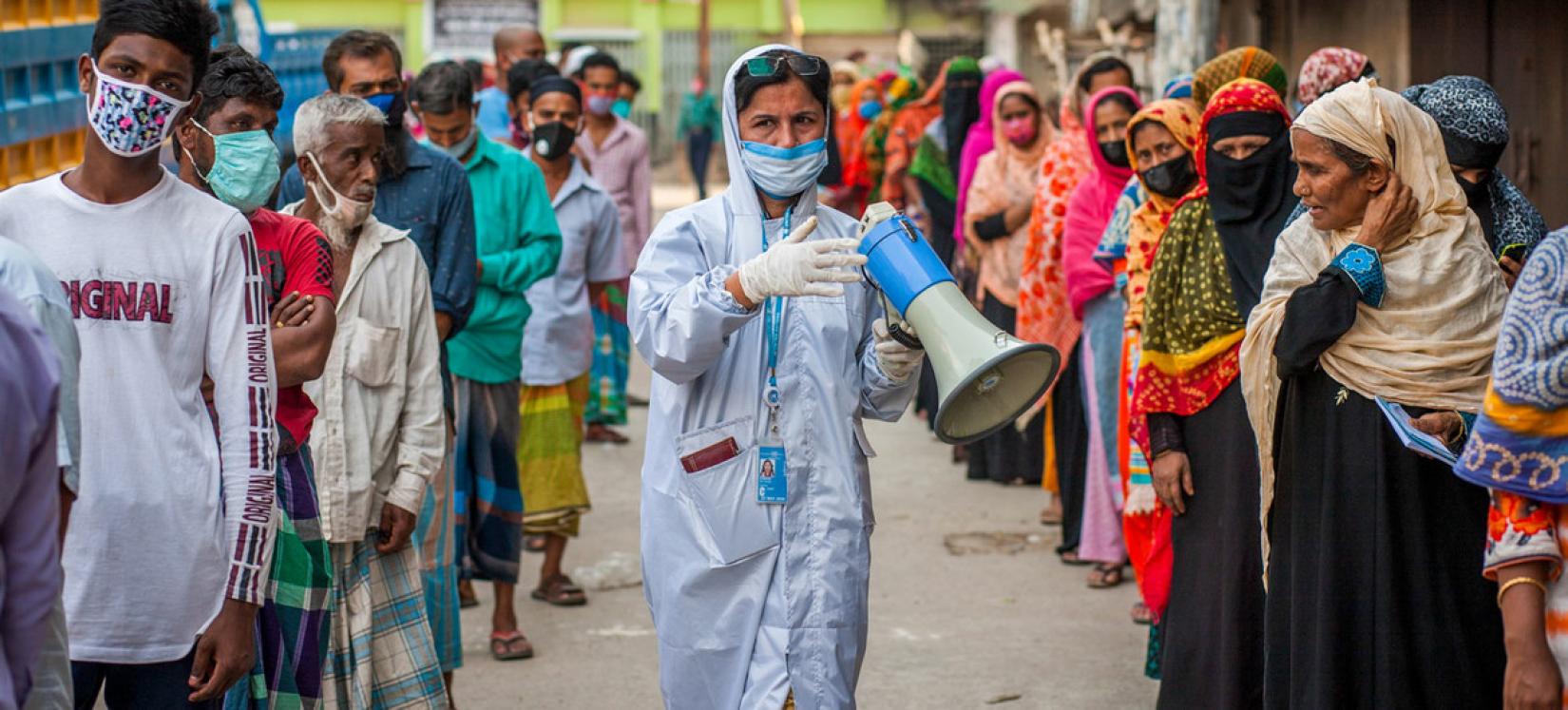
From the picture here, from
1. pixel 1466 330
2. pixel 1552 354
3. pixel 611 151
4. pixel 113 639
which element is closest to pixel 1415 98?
pixel 1466 330

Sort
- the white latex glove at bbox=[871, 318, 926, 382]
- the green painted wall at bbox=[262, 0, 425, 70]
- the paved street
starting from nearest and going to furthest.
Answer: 1. the white latex glove at bbox=[871, 318, 926, 382]
2. the paved street
3. the green painted wall at bbox=[262, 0, 425, 70]

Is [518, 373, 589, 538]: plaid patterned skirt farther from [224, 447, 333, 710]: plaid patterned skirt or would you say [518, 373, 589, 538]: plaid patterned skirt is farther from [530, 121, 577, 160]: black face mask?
[224, 447, 333, 710]: plaid patterned skirt

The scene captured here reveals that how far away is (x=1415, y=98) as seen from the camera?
4.36 metres

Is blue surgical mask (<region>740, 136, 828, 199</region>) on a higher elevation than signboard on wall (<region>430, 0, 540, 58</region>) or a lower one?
lower

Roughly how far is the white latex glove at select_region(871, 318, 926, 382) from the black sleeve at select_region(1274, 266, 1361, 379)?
0.95 metres

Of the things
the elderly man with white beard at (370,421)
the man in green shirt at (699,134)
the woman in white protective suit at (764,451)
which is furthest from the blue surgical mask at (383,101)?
the man in green shirt at (699,134)

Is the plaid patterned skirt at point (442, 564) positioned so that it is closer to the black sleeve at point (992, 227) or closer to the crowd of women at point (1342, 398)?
the crowd of women at point (1342, 398)

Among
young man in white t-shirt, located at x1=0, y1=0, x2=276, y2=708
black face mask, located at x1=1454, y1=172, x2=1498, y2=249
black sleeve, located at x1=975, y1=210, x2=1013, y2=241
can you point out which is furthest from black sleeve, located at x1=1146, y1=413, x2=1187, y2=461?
black sleeve, located at x1=975, y1=210, x2=1013, y2=241

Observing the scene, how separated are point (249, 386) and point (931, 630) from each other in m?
3.91

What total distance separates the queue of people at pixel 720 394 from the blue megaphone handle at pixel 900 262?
77mm

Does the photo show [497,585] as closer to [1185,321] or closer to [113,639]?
[1185,321]

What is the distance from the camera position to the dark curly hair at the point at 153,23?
3.06m

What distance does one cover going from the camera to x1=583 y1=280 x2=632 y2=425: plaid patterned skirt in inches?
379

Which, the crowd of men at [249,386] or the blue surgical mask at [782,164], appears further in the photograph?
the blue surgical mask at [782,164]
